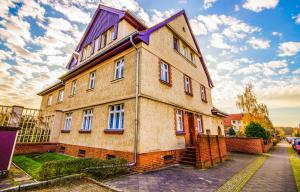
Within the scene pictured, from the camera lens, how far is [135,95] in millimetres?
8578

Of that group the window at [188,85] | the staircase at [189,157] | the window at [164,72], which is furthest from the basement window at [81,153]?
the window at [188,85]

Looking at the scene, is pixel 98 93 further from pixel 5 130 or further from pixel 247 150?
pixel 247 150

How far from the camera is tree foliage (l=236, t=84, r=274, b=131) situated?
99.0ft

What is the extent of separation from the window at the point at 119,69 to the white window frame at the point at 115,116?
2019 millimetres

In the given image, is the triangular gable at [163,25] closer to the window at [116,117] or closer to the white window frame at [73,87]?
the window at [116,117]

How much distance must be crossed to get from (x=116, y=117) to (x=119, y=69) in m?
3.28

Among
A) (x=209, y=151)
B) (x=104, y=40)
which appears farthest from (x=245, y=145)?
(x=104, y=40)

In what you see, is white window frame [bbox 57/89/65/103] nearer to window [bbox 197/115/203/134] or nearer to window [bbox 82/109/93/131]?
window [bbox 82/109/93/131]

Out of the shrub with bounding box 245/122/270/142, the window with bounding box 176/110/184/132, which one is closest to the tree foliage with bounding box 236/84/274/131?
the shrub with bounding box 245/122/270/142

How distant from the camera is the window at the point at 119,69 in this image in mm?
10343

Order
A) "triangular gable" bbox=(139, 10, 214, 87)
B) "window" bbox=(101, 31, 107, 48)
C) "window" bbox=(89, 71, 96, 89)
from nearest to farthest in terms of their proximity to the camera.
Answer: "triangular gable" bbox=(139, 10, 214, 87) < "window" bbox=(89, 71, 96, 89) < "window" bbox=(101, 31, 107, 48)

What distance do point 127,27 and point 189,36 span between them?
6841mm

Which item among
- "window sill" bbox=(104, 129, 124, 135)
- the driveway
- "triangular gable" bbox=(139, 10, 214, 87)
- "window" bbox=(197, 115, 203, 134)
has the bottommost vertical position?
the driveway

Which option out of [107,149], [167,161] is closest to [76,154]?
[107,149]
